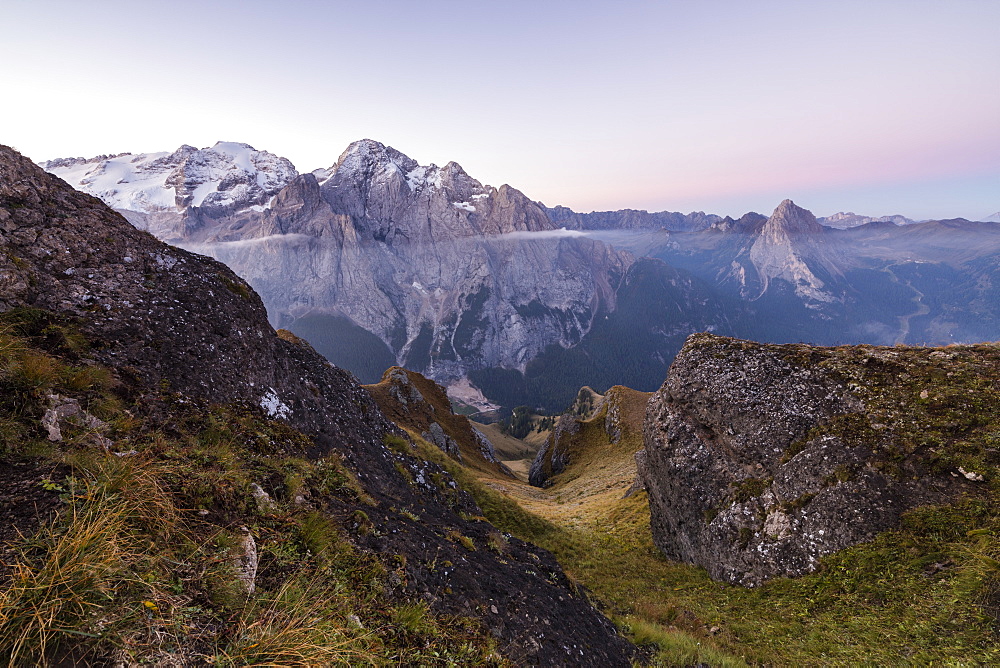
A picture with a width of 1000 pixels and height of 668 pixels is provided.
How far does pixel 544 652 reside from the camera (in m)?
8.39

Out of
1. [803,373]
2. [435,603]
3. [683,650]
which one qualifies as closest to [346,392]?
[435,603]

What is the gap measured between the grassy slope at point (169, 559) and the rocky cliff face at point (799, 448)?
1650cm

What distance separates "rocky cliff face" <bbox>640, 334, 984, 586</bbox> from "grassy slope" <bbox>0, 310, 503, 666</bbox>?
16.5 m

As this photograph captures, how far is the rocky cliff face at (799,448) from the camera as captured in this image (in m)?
15.5

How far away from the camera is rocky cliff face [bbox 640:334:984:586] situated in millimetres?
15477

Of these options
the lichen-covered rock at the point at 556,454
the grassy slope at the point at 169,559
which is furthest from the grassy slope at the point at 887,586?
the lichen-covered rock at the point at 556,454

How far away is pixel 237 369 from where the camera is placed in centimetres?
1413

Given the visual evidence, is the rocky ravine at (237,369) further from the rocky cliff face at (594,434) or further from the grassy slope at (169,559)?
the rocky cliff face at (594,434)

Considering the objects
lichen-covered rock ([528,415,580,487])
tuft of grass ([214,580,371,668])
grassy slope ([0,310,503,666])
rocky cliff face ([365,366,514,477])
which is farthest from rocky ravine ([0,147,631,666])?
lichen-covered rock ([528,415,580,487])

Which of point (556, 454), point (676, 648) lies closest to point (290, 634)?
point (676, 648)

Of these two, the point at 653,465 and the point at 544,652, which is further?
the point at 653,465

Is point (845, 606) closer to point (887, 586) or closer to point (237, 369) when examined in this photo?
point (887, 586)

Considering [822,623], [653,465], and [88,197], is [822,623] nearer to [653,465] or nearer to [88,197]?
[653,465]

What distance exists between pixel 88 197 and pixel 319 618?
19.6 metres
